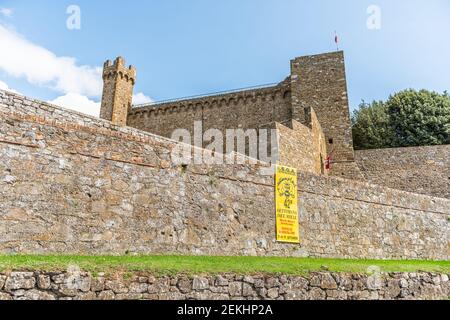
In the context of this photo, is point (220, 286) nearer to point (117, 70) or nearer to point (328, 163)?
point (328, 163)

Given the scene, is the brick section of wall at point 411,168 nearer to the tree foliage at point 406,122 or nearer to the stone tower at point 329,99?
the stone tower at point 329,99

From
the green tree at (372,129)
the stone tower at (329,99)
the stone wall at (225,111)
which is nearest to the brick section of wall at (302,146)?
the stone tower at (329,99)

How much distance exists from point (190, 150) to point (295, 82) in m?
16.6

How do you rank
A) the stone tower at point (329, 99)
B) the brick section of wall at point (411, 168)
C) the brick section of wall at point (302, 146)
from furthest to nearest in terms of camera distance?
1. the brick section of wall at point (411, 168)
2. the stone tower at point (329, 99)
3. the brick section of wall at point (302, 146)

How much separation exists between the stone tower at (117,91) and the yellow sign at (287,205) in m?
21.4

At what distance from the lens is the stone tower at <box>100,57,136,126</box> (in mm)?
30266

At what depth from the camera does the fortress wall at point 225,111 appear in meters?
25.5

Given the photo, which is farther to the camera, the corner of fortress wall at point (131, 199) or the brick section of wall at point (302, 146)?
the brick section of wall at point (302, 146)

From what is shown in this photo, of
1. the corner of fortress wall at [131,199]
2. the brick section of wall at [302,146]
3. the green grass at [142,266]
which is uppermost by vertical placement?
the brick section of wall at [302,146]

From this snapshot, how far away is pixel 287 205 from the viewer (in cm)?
1094

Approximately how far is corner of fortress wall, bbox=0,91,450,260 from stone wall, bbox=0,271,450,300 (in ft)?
7.14

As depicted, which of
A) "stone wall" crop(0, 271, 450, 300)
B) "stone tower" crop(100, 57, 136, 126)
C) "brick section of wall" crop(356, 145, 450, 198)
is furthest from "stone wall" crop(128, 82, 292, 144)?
"stone wall" crop(0, 271, 450, 300)

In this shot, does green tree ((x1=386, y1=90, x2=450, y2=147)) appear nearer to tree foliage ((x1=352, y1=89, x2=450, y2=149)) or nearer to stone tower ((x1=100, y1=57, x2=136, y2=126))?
tree foliage ((x1=352, y1=89, x2=450, y2=149))
